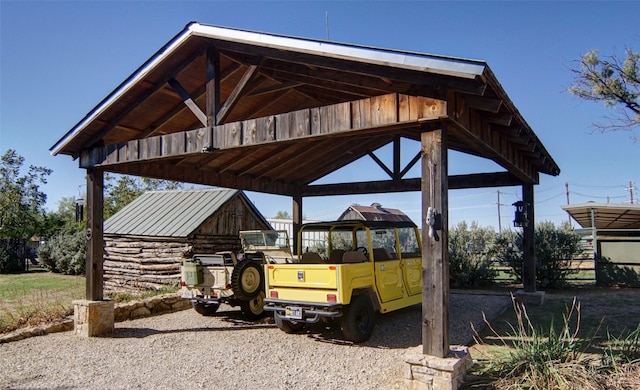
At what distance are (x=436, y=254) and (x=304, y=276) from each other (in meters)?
2.81

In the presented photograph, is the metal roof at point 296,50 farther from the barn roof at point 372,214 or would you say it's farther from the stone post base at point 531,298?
the barn roof at point 372,214

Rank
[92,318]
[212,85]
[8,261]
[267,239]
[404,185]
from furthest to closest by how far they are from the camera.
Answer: [8,261], [404,185], [267,239], [92,318], [212,85]

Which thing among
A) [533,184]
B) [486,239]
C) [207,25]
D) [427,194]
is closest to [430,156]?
[427,194]

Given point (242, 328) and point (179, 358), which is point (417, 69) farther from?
point (242, 328)

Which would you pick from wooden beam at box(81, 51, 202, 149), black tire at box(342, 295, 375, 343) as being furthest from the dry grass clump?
wooden beam at box(81, 51, 202, 149)

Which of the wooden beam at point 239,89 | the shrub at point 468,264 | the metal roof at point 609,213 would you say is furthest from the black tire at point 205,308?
the metal roof at point 609,213

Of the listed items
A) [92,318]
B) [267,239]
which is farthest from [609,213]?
[92,318]

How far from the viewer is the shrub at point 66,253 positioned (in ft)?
67.9

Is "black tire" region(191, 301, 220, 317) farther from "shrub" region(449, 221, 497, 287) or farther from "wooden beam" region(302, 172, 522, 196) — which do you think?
"shrub" region(449, 221, 497, 287)

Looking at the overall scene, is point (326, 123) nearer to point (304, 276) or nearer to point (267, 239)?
point (304, 276)

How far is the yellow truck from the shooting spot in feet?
23.7

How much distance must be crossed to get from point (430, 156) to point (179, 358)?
14.9ft

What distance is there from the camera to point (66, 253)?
70.5 feet

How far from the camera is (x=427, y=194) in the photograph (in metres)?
5.29
